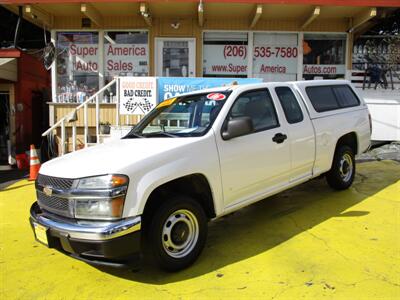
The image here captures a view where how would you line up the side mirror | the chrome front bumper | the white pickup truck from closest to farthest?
the chrome front bumper, the white pickup truck, the side mirror

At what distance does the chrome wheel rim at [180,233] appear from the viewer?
386 centimetres

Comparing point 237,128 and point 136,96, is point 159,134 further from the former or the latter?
point 136,96

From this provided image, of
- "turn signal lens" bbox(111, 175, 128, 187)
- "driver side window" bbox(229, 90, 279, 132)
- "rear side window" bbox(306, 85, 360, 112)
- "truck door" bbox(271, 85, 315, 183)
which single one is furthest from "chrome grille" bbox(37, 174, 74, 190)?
"rear side window" bbox(306, 85, 360, 112)

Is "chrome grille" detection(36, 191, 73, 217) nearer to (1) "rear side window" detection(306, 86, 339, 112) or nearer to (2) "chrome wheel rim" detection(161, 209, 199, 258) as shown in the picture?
(2) "chrome wheel rim" detection(161, 209, 199, 258)

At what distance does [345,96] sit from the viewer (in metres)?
6.70

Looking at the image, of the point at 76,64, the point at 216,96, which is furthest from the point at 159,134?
the point at 76,64

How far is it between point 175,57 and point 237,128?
290 inches

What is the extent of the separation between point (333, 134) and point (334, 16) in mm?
5942

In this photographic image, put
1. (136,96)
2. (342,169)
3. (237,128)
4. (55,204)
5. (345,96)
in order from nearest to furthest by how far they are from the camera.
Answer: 1. (55,204)
2. (237,128)
3. (342,169)
4. (345,96)
5. (136,96)

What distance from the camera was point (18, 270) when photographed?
14.2 ft

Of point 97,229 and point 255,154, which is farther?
point 255,154

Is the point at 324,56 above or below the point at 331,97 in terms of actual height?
above

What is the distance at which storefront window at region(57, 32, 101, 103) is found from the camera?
11.2 metres

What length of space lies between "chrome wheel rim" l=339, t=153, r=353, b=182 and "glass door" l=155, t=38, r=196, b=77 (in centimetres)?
565
